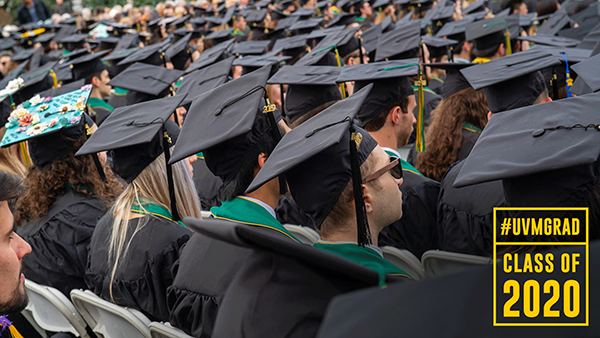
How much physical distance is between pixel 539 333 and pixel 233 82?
208cm

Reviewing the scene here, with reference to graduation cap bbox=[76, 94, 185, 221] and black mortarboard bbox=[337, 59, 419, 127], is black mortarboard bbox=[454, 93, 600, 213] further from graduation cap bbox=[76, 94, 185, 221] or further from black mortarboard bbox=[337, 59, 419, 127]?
graduation cap bbox=[76, 94, 185, 221]

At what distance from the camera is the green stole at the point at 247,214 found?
6.75 ft

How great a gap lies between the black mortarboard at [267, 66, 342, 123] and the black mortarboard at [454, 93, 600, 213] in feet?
6.08

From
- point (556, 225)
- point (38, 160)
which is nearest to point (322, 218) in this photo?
point (556, 225)

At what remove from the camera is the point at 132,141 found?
7.95 feet

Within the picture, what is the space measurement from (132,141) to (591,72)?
2.27 m

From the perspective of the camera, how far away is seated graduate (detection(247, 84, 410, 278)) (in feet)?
5.69

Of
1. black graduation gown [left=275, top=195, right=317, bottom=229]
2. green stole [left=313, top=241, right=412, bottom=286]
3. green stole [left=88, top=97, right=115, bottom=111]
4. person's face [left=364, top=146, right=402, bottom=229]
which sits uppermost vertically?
person's face [left=364, top=146, right=402, bottom=229]

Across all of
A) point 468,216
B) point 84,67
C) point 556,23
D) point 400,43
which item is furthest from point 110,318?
point 556,23

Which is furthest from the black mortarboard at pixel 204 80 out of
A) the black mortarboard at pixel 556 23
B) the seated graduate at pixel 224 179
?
the black mortarboard at pixel 556 23

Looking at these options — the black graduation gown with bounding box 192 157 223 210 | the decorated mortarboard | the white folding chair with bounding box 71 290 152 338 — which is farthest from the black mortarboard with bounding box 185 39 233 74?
the white folding chair with bounding box 71 290 152 338

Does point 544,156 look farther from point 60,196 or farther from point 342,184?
point 60,196

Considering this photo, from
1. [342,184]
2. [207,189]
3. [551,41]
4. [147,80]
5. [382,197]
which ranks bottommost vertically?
[207,189]

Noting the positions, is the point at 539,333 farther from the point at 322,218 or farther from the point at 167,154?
the point at 167,154
